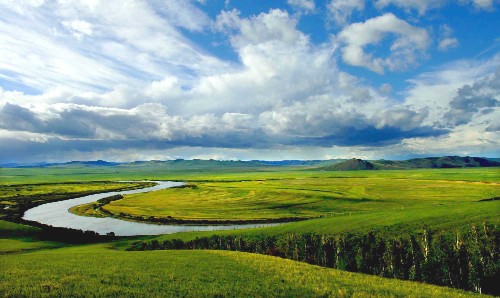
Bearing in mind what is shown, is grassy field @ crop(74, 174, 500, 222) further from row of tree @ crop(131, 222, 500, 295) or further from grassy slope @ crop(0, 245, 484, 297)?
grassy slope @ crop(0, 245, 484, 297)

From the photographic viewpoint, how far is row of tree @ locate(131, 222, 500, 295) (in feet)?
154

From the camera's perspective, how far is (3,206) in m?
158

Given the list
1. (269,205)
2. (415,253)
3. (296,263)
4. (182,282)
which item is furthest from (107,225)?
(182,282)

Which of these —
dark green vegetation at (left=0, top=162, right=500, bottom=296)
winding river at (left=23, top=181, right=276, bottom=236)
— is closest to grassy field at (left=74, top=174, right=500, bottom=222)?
winding river at (left=23, top=181, right=276, bottom=236)

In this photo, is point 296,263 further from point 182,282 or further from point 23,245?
point 23,245

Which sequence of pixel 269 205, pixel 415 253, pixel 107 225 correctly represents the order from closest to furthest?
1. pixel 415 253
2. pixel 107 225
3. pixel 269 205

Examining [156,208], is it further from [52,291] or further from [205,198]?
[52,291]

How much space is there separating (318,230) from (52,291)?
2478 inches

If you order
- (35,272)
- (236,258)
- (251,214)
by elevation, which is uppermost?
(35,272)

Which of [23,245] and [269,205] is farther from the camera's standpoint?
[269,205]

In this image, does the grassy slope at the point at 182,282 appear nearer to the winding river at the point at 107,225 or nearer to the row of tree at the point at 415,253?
the row of tree at the point at 415,253

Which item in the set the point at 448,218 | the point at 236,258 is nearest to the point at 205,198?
the point at 448,218

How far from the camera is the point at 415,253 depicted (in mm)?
51938

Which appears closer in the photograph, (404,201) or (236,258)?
(236,258)
